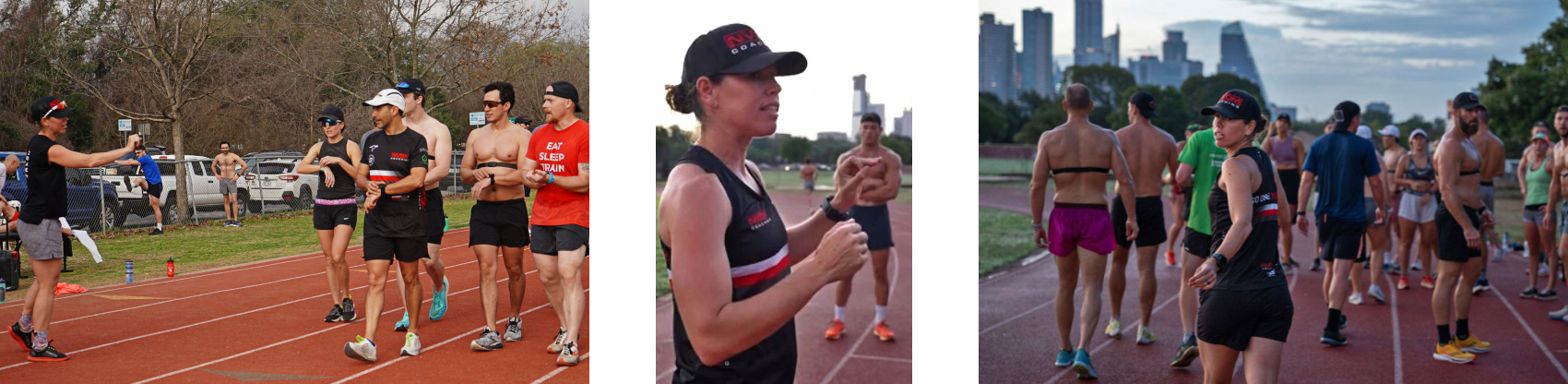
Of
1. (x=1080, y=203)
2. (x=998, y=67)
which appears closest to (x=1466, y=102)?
(x=1080, y=203)

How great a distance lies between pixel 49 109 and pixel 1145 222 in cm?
538

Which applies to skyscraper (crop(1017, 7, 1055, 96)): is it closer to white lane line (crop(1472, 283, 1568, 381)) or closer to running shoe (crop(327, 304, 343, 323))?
white lane line (crop(1472, 283, 1568, 381))

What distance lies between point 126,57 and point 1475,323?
769cm

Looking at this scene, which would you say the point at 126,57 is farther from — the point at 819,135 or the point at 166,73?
the point at 819,135

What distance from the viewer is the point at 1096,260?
4074mm

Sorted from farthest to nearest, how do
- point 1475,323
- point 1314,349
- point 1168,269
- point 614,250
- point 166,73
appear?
point 1168,269 < point 1475,323 < point 1314,349 < point 166,73 < point 614,250

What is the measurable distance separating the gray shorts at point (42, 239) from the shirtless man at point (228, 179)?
693 mm

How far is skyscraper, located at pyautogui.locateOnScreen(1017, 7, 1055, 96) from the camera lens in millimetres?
31734

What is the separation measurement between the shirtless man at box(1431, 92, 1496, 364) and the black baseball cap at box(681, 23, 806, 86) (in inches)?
157

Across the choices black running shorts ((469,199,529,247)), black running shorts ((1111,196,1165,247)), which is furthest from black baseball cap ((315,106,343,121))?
black running shorts ((1111,196,1165,247))

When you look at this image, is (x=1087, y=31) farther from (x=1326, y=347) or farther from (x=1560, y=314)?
(x=1326, y=347)

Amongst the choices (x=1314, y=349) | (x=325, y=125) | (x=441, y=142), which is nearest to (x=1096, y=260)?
(x=1314, y=349)

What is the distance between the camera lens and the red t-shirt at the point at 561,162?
4023mm

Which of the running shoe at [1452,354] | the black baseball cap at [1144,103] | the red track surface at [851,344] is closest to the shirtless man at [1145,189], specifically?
the black baseball cap at [1144,103]
